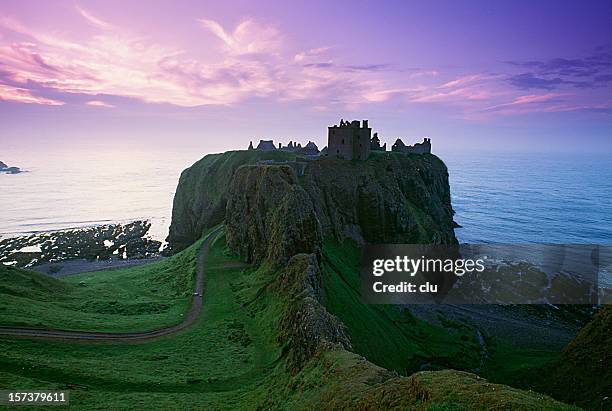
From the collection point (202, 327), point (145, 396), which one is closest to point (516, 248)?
point (202, 327)

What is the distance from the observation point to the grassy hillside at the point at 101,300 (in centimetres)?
4412

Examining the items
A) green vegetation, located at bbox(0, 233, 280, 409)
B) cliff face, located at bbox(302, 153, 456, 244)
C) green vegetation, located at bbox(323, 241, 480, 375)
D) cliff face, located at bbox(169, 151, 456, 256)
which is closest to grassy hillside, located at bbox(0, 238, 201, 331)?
green vegetation, located at bbox(0, 233, 280, 409)

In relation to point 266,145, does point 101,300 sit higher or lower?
lower

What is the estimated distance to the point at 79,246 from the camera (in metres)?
126

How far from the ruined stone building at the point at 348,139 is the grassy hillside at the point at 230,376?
52.6 metres

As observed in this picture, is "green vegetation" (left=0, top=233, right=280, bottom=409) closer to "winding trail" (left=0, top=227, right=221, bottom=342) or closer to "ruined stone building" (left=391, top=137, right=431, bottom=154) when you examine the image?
"winding trail" (left=0, top=227, right=221, bottom=342)

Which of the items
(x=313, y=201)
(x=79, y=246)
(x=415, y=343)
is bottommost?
(x=415, y=343)

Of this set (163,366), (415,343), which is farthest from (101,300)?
(415,343)

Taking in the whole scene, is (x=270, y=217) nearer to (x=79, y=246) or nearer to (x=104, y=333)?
(x=104, y=333)

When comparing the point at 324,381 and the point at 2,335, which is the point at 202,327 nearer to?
the point at 2,335

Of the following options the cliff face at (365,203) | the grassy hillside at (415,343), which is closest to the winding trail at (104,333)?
the grassy hillside at (415,343)

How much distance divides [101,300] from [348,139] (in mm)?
63908

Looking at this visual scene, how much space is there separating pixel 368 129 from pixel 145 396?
3142 inches

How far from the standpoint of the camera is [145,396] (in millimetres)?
31812
